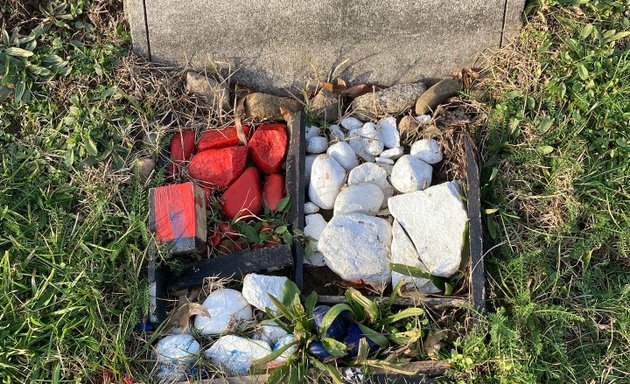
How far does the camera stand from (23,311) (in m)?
3.00

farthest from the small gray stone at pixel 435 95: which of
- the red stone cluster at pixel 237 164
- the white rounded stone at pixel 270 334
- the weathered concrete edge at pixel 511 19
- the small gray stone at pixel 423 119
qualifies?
the white rounded stone at pixel 270 334

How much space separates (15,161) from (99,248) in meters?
0.64

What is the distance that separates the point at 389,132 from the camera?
137 inches

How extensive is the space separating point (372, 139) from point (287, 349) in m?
1.12

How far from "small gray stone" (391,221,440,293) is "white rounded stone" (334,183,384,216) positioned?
0.18m

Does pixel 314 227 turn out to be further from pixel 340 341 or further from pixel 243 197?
pixel 340 341

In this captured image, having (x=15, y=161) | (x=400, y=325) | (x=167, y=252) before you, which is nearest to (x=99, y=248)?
(x=167, y=252)

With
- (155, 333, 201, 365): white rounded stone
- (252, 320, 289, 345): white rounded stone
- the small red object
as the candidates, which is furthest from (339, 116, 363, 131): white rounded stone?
(155, 333, 201, 365): white rounded stone

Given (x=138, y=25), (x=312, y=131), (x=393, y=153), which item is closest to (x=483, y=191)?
(x=393, y=153)

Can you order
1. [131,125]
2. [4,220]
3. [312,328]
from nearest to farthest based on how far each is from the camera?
[312,328] < [4,220] < [131,125]

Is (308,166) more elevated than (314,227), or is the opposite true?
(308,166)

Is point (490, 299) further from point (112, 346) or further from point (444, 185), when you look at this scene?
point (112, 346)

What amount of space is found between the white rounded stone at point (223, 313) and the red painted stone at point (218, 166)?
1.89ft

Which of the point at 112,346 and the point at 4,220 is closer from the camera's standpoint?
the point at 112,346
